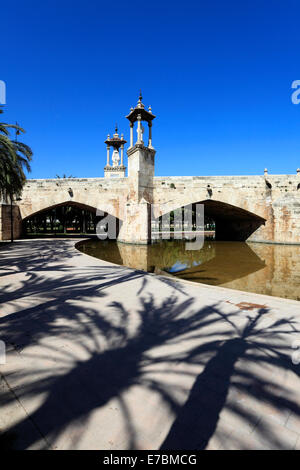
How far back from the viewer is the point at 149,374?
2.42 metres

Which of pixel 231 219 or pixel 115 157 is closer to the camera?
pixel 231 219

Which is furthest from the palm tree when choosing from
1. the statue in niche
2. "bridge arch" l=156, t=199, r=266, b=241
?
the statue in niche

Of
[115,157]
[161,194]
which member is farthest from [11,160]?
[115,157]

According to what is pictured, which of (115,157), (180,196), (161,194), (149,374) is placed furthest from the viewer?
(115,157)

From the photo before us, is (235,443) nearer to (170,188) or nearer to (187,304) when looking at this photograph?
(187,304)

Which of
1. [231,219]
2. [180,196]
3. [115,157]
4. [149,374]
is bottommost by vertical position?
[149,374]

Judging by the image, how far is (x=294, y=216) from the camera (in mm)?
20328

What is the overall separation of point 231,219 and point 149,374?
26.8 m

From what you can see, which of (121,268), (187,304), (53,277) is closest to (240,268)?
(121,268)

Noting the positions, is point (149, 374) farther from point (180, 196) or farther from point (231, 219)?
point (231, 219)

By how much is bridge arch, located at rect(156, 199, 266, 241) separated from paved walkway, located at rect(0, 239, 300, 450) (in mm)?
16918

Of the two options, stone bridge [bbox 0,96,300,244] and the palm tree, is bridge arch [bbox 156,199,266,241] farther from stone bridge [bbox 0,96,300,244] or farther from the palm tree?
the palm tree

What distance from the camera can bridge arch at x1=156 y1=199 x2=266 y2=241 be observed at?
21.4m

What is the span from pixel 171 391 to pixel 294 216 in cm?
2218
